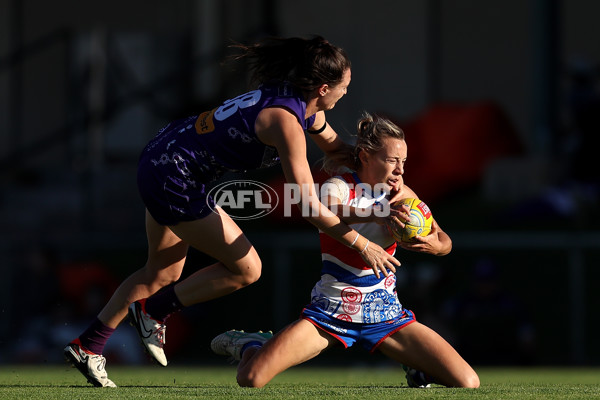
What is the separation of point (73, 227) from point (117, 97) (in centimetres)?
210

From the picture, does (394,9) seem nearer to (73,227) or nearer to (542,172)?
(542,172)

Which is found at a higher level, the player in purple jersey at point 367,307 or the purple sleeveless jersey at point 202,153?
the purple sleeveless jersey at point 202,153

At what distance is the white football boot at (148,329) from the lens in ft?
20.5

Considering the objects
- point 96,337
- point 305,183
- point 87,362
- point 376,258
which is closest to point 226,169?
point 305,183

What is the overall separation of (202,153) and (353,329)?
1.16m

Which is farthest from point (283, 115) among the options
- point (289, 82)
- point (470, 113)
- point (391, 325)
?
point (470, 113)

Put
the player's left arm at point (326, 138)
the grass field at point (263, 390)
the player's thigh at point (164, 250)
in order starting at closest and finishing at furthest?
the grass field at point (263, 390), the player's thigh at point (164, 250), the player's left arm at point (326, 138)

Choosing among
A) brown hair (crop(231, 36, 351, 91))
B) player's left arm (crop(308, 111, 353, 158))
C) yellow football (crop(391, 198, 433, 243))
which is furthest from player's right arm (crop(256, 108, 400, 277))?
player's left arm (crop(308, 111, 353, 158))

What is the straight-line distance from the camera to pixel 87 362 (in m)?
6.22

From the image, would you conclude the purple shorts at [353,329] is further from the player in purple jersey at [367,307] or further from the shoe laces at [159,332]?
the shoe laces at [159,332]

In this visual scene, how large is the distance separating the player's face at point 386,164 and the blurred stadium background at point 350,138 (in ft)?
14.8

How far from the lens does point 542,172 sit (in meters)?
12.2

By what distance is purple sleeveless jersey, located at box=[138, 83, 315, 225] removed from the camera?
19.1 feet

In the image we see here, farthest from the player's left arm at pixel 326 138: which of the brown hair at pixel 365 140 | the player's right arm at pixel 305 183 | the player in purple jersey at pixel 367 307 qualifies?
the player's right arm at pixel 305 183
